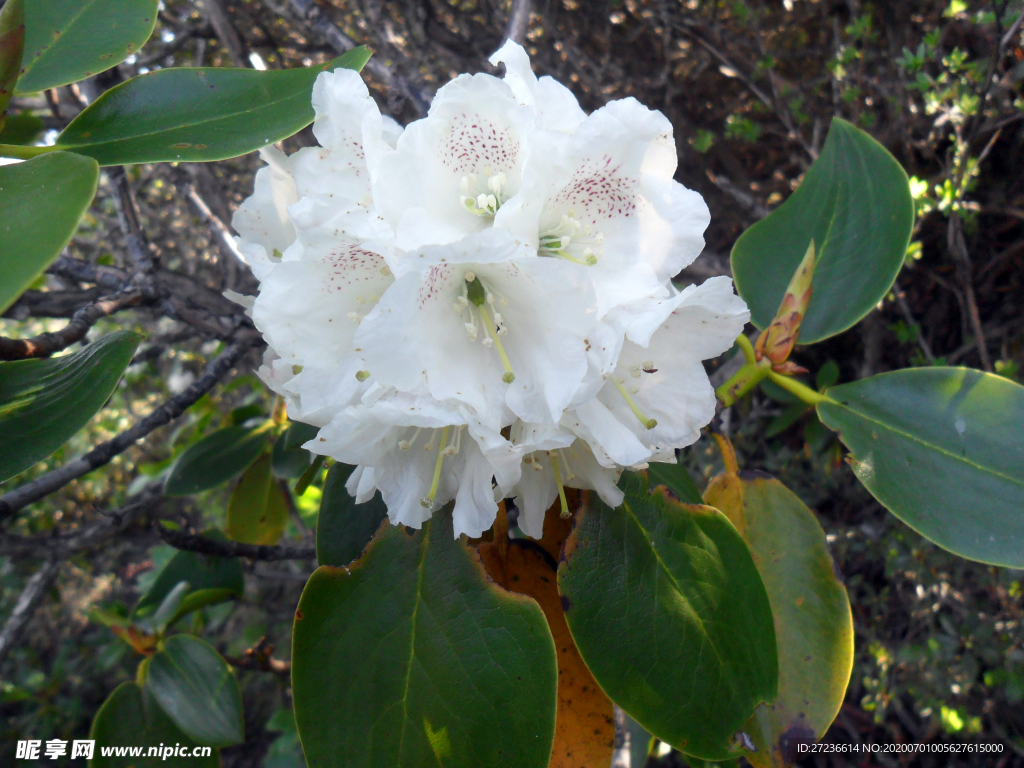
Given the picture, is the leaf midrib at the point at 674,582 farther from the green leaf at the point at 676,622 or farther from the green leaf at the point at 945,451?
the green leaf at the point at 945,451

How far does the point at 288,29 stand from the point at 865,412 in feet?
6.94

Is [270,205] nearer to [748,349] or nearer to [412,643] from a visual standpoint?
[412,643]

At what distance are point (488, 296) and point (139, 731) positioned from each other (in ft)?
3.65

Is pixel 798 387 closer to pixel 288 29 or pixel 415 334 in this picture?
pixel 415 334

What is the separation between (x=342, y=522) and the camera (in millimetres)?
882

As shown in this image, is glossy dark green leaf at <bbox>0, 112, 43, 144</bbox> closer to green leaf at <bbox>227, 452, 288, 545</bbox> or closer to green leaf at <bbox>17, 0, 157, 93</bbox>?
green leaf at <bbox>17, 0, 157, 93</bbox>

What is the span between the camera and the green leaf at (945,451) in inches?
29.2

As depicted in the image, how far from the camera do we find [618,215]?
2.22 ft

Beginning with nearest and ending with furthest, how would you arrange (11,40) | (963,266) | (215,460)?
(11,40), (215,460), (963,266)

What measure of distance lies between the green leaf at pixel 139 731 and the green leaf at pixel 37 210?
39.1 inches

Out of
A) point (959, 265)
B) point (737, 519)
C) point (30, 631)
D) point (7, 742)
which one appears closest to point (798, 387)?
point (737, 519)

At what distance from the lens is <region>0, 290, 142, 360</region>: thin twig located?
0.83 meters

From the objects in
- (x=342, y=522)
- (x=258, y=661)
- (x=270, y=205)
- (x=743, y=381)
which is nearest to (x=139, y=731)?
(x=258, y=661)

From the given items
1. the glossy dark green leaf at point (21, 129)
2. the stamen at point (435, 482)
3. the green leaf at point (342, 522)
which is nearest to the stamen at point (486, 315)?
the stamen at point (435, 482)
